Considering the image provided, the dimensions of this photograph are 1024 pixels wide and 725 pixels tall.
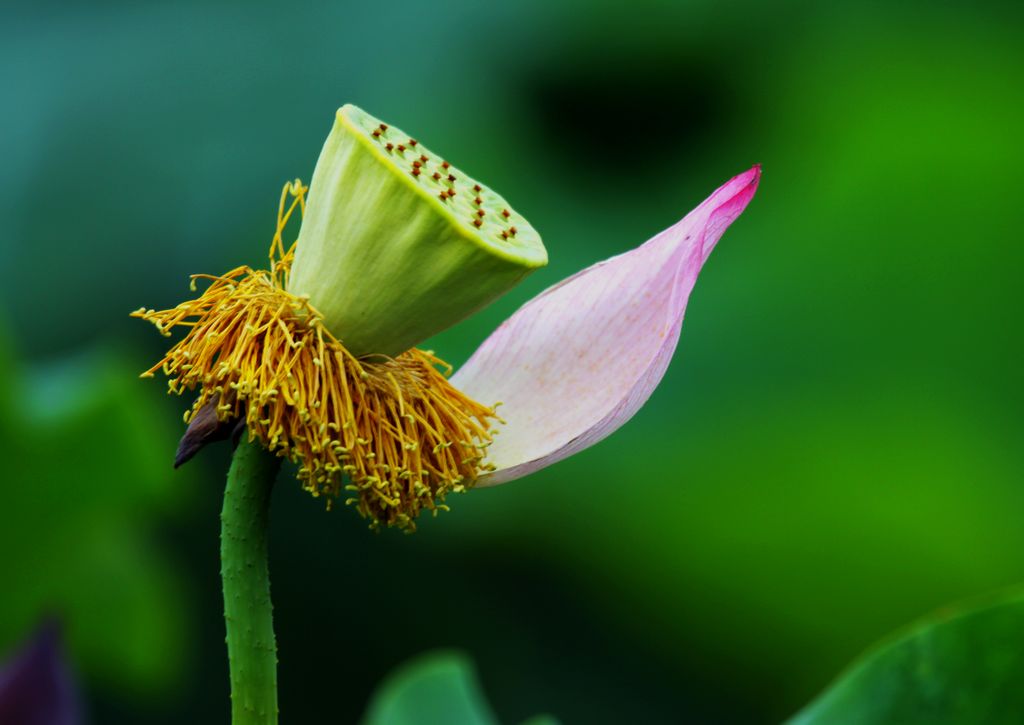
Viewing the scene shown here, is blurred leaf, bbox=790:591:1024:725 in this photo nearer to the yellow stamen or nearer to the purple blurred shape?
the yellow stamen

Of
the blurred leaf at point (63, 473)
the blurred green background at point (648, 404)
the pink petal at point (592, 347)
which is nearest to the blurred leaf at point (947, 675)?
the pink petal at point (592, 347)

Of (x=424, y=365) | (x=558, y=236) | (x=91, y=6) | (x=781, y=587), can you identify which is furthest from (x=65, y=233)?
(x=424, y=365)

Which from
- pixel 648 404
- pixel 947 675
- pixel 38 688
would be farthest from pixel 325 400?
pixel 648 404

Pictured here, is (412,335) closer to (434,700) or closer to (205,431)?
(205,431)

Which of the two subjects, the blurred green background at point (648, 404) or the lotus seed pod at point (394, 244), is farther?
the blurred green background at point (648, 404)

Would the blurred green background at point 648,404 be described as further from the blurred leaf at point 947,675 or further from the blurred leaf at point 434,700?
the blurred leaf at point 947,675

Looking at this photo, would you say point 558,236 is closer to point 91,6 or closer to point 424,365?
point 91,6
